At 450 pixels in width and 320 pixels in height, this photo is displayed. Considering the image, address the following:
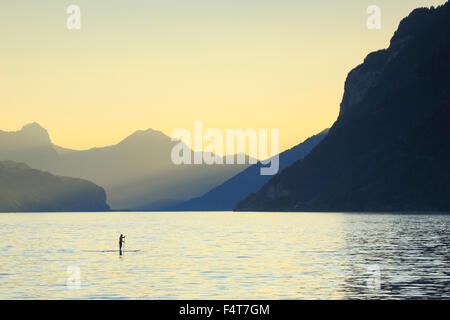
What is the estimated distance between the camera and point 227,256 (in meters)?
101

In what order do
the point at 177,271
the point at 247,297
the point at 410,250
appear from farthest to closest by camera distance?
the point at 410,250, the point at 177,271, the point at 247,297

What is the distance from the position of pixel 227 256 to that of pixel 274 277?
1229 inches

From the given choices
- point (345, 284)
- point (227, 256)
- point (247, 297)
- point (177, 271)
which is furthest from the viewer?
point (227, 256)

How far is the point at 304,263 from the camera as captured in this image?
284 feet

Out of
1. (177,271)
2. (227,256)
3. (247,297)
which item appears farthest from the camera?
(227,256)

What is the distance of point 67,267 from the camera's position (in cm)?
8288

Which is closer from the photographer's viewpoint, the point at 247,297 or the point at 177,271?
the point at 247,297
